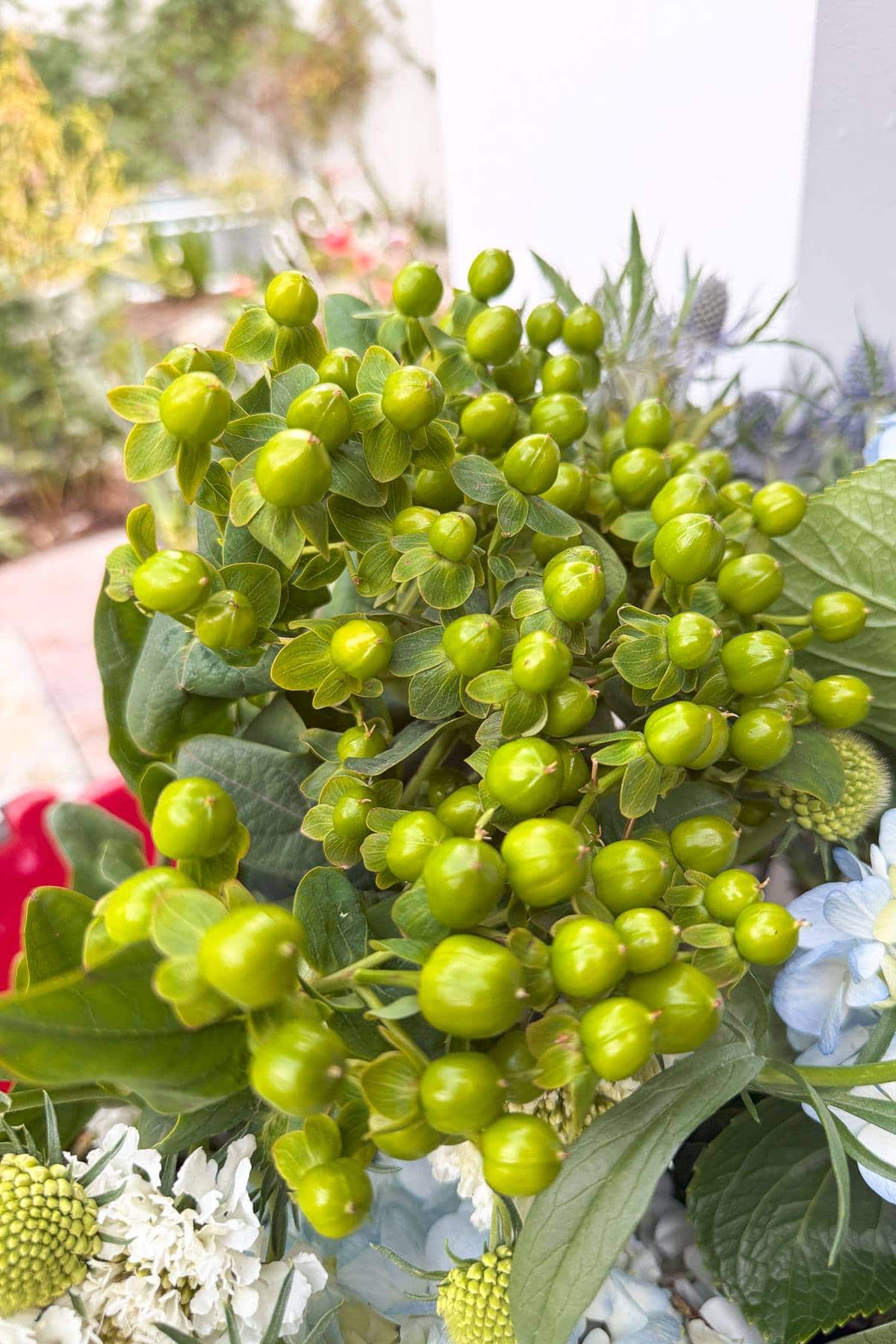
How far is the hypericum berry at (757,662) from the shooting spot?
219 mm

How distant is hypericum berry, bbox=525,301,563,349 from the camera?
293mm

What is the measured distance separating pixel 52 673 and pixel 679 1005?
195 cm

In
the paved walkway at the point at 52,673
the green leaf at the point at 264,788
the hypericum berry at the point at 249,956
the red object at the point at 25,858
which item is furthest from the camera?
the paved walkway at the point at 52,673

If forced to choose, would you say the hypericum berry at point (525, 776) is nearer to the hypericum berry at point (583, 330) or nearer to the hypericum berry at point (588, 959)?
the hypericum berry at point (588, 959)

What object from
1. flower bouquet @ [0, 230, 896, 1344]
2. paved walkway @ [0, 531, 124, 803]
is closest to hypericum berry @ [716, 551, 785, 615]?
flower bouquet @ [0, 230, 896, 1344]

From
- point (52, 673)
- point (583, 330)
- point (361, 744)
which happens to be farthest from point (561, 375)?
point (52, 673)

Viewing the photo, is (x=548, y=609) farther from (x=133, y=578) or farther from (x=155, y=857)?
(x=155, y=857)

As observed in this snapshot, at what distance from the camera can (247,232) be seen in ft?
11.8

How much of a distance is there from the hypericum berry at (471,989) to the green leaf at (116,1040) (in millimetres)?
42

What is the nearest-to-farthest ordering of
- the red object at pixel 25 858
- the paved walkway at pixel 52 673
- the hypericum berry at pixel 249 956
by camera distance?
the hypericum berry at pixel 249 956, the red object at pixel 25 858, the paved walkway at pixel 52 673

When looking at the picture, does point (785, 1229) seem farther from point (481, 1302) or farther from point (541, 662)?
point (541, 662)

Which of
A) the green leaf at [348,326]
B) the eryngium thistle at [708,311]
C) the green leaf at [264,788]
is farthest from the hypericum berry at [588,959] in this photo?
the eryngium thistle at [708,311]

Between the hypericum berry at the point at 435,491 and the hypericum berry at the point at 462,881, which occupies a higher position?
the hypericum berry at the point at 435,491

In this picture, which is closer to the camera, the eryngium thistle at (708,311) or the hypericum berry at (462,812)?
the hypericum berry at (462,812)
